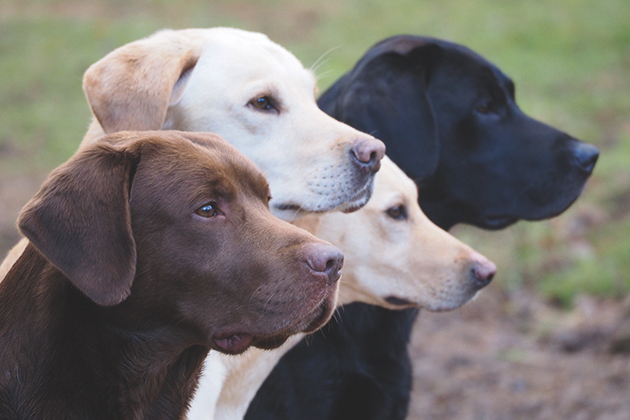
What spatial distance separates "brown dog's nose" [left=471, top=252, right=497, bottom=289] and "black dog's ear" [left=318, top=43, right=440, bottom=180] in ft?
2.18

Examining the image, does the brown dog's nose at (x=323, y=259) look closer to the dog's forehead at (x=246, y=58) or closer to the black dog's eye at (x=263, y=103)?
the black dog's eye at (x=263, y=103)

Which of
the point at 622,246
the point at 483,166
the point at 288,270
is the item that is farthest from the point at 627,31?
the point at 288,270

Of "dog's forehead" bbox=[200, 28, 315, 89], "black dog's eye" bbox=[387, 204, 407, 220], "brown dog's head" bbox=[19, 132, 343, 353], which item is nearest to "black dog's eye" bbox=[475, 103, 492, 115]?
"black dog's eye" bbox=[387, 204, 407, 220]

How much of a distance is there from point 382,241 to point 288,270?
136 cm

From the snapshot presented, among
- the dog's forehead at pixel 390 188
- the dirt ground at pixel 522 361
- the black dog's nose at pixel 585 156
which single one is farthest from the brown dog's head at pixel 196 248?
the dirt ground at pixel 522 361

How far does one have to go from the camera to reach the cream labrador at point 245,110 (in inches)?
130

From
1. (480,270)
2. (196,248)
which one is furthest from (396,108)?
(196,248)

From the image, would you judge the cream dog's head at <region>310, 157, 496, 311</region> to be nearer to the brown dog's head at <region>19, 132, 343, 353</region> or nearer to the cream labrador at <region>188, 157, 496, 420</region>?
the cream labrador at <region>188, 157, 496, 420</region>

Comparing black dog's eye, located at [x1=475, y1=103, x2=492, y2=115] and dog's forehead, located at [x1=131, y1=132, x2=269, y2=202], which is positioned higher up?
dog's forehead, located at [x1=131, y1=132, x2=269, y2=202]

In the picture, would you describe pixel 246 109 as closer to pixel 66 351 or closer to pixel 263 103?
pixel 263 103

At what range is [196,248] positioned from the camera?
2.57 meters

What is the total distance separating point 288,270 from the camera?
2541 millimetres

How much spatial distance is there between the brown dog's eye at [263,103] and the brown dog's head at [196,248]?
2.92 ft

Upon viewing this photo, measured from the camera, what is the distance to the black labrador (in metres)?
4.12
